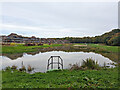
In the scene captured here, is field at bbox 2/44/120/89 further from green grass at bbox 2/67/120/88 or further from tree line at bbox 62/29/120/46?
tree line at bbox 62/29/120/46

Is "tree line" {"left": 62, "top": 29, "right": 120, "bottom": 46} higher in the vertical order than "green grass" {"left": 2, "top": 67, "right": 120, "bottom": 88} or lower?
higher

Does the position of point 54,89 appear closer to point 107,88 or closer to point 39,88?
point 39,88

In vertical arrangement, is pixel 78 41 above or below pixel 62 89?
above

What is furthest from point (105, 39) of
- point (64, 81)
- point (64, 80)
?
point (64, 81)

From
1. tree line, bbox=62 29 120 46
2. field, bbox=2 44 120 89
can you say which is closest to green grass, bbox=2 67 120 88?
field, bbox=2 44 120 89

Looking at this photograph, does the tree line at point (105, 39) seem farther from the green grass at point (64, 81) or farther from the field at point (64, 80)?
the green grass at point (64, 81)

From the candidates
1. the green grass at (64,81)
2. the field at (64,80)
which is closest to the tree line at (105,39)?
the field at (64,80)

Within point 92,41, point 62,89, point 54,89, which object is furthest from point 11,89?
point 92,41

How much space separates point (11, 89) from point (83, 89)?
3.73 metres

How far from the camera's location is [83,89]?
471 centimetres

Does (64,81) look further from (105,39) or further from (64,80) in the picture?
(105,39)

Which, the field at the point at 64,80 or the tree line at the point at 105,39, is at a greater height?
the tree line at the point at 105,39

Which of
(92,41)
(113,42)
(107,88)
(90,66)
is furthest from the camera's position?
(92,41)

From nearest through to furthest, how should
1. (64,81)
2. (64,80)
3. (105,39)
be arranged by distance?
(64,81)
(64,80)
(105,39)
